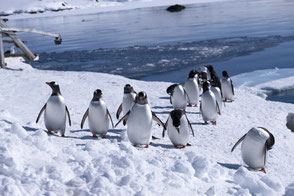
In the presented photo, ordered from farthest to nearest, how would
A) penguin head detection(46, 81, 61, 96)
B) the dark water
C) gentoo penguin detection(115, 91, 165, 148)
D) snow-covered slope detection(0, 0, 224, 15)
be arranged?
snow-covered slope detection(0, 0, 224, 15) < the dark water < penguin head detection(46, 81, 61, 96) < gentoo penguin detection(115, 91, 165, 148)

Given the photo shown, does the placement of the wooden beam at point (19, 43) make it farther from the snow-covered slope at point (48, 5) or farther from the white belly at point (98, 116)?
the snow-covered slope at point (48, 5)

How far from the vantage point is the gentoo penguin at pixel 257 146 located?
4.70 meters

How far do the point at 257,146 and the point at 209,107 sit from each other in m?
1.89

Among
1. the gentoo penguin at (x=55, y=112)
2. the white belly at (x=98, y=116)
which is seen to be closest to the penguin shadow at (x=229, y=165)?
the white belly at (x=98, y=116)

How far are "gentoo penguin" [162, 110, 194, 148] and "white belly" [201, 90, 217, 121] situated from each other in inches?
58.5

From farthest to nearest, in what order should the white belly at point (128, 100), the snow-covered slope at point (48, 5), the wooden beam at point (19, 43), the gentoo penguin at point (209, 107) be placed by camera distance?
the snow-covered slope at point (48, 5)
the wooden beam at point (19, 43)
the gentoo penguin at point (209, 107)
the white belly at point (128, 100)

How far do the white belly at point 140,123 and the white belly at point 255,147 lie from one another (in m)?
1.27

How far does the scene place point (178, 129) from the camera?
499cm

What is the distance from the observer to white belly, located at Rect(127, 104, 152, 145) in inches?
188

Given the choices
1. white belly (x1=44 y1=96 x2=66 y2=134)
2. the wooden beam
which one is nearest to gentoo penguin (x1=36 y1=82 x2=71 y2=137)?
white belly (x1=44 y1=96 x2=66 y2=134)

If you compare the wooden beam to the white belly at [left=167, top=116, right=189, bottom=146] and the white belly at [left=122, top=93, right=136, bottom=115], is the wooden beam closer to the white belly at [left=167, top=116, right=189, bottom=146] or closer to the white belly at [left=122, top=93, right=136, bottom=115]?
the white belly at [left=122, top=93, right=136, bottom=115]

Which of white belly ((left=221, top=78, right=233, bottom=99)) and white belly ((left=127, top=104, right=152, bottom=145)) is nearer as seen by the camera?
white belly ((left=127, top=104, right=152, bottom=145))

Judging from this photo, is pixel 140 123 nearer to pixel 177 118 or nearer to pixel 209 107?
pixel 177 118

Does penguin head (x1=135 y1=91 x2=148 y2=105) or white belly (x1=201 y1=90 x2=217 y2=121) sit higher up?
penguin head (x1=135 y1=91 x2=148 y2=105)
